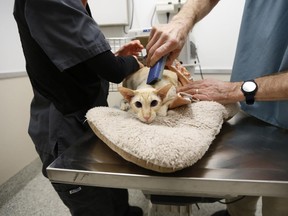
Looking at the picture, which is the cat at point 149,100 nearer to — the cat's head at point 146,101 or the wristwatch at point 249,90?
the cat's head at point 146,101

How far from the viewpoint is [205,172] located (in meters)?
0.36

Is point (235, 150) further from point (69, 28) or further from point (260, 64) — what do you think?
point (69, 28)

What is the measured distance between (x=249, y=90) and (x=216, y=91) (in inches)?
3.1

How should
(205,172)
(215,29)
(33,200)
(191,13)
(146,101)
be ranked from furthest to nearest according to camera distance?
1. (215,29)
2. (33,200)
3. (191,13)
4. (146,101)
5. (205,172)

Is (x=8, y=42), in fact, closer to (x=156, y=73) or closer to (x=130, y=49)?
(x=130, y=49)

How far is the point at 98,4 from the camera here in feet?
5.21

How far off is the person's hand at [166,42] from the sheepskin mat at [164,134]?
148 mm

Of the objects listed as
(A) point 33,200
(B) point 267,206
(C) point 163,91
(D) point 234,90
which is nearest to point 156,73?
(C) point 163,91

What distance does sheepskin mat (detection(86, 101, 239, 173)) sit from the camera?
346mm

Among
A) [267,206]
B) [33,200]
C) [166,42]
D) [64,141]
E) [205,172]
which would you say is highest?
[166,42]

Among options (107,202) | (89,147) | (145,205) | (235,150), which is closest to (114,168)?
(89,147)

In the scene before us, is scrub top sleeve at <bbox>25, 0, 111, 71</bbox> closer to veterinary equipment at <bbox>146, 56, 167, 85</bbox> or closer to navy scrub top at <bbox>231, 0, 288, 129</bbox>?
veterinary equipment at <bbox>146, 56, 167, 85</bbox>

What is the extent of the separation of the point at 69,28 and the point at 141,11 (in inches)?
48.5

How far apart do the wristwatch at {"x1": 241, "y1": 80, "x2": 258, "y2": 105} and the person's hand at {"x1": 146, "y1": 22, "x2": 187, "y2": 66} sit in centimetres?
19
